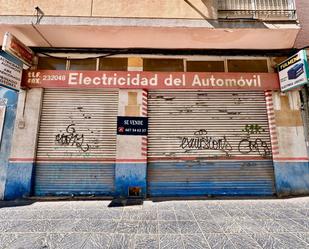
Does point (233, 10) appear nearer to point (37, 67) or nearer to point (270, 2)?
point (270, 2)

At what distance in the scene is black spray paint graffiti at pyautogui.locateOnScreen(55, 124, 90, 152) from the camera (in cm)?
645

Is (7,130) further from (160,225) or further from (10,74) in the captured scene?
(160,225)

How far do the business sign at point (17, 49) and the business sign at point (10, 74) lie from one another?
13.9 inches

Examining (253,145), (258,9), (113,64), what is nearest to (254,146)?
(253,145)

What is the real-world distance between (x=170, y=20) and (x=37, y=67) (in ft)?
16.5

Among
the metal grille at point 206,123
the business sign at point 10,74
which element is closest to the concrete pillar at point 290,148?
the metal grille at point 206,123

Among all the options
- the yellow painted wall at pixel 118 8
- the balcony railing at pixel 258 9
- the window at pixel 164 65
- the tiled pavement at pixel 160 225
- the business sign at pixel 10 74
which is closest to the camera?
the tiled pavement at pixel 160 225

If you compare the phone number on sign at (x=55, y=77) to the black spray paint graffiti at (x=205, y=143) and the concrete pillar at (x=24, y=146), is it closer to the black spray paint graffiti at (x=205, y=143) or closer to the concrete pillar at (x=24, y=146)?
the concrete pillar at (x=24, y=146)

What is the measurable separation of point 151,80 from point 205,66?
2.16m

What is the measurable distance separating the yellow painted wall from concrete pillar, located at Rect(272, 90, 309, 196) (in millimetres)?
3999

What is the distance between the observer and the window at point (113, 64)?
6984 mm

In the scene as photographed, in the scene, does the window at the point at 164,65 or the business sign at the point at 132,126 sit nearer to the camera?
the business sign at the point at 132,126

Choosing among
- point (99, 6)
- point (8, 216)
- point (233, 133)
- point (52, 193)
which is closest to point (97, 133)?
point (52, 193)

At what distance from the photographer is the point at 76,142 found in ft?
21.2
